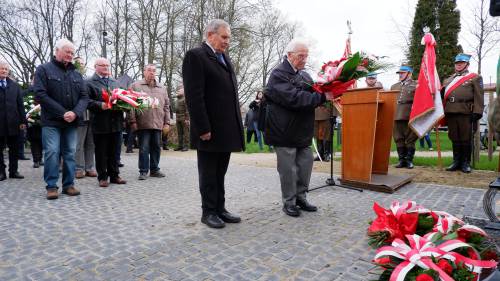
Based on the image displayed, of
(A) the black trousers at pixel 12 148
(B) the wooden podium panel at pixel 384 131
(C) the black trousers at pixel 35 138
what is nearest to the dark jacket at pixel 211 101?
(B) the wooden podium panel at pixel 384 131

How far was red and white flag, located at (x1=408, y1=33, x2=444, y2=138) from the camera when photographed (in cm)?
690

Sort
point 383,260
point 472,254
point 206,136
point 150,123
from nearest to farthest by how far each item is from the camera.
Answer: point 472,254 → point 383,260 → point 206,136 → point 150,123

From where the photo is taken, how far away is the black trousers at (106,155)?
6.00 metres

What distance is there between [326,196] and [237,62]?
79.0ft

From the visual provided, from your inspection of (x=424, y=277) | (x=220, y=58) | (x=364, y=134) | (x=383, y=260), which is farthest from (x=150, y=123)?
(x=424, y=277)

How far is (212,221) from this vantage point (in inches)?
147

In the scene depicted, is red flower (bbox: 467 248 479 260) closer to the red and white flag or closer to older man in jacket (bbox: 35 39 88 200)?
older man in jacket (bbox: 35 39 88 200)

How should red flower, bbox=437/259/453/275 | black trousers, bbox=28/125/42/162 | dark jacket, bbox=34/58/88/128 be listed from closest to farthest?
1. red flower, bbox=437/259/453/275
2. dark jacket, bbox=34/58/88/128
3. black trousers, bbox=28/125/42/162

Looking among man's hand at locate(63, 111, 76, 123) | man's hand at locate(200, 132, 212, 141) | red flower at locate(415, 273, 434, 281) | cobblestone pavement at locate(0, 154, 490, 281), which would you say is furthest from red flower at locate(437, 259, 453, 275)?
man's hand at locate(63, 111, 76, 123)

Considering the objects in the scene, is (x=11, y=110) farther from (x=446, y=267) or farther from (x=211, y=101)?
(x=446, y=267)

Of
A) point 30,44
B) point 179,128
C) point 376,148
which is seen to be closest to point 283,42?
point 30,44

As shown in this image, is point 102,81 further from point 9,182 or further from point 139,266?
point 139,266

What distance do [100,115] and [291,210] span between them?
11.9 ft

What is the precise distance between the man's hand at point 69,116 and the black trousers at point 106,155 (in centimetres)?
101
